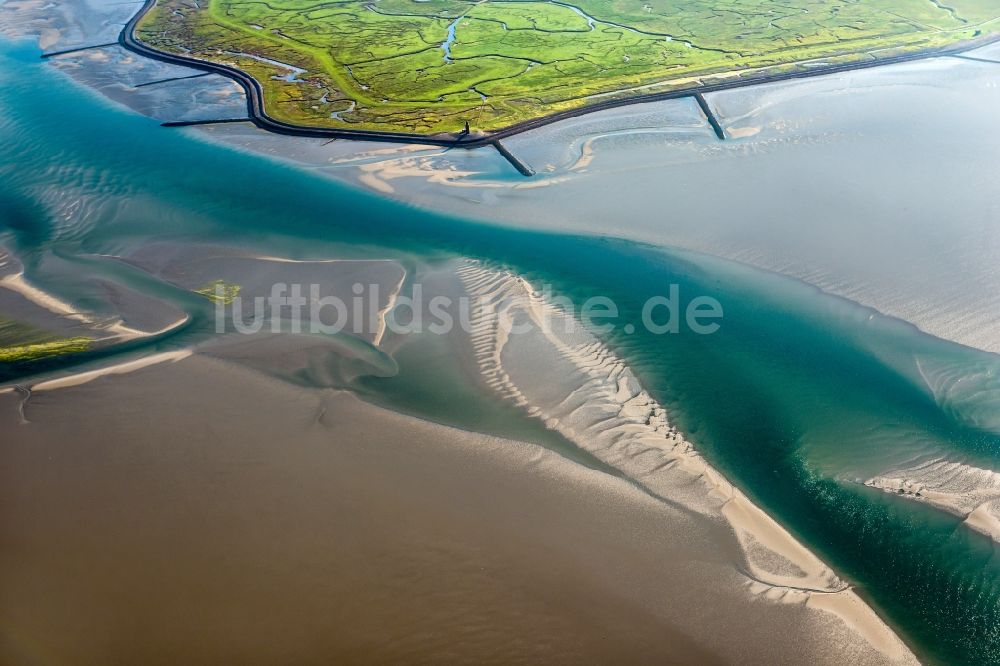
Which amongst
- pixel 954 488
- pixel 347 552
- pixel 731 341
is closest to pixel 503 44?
pixel 731 341

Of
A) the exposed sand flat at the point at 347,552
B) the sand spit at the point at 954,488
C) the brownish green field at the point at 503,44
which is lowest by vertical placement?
the exposed sand flat at the point at 347,552

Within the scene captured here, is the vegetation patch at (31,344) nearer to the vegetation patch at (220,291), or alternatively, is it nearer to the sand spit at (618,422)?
the vegetation patch at (220,291)

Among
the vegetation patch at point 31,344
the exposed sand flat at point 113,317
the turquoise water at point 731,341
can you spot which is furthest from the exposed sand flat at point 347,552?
the exposed sand flat at point 113,317

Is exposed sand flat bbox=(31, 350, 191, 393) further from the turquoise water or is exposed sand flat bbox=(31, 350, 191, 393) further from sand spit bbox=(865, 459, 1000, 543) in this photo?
sand spit bbox=(865, 459, 1000, 543)

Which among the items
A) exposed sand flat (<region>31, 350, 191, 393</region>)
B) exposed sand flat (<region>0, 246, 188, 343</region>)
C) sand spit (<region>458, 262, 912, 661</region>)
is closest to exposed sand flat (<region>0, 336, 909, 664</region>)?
sand spit (<region>458, 262, 912, 661</region>)

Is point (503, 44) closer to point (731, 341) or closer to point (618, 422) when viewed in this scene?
point (731, 341)

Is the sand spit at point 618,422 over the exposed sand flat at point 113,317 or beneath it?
over
